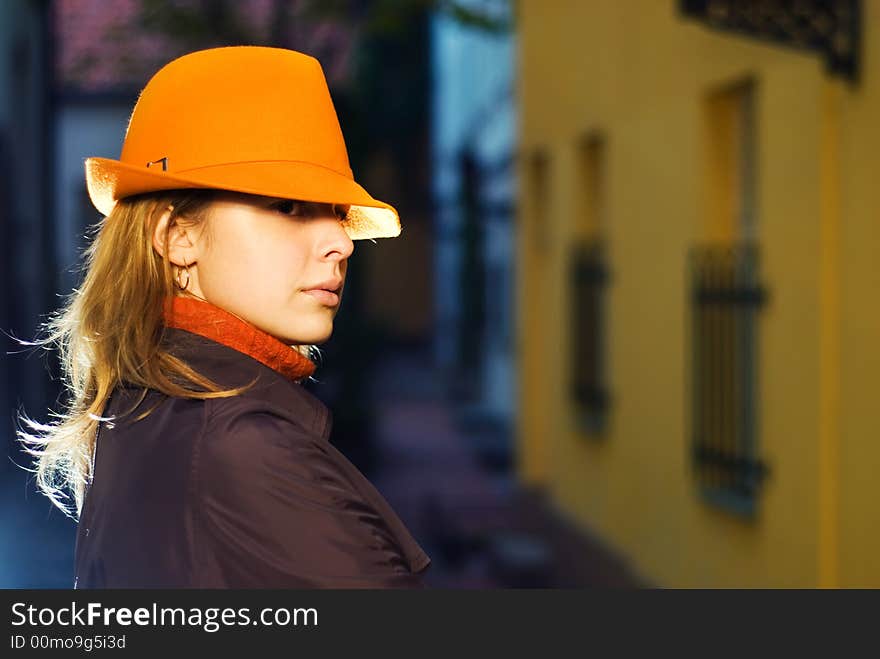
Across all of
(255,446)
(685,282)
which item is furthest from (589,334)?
Result: (255,446)

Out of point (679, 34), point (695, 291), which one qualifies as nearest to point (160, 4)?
point (679, 34)

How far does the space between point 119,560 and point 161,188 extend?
0.46 metres

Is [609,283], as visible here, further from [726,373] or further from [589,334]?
[726,373]

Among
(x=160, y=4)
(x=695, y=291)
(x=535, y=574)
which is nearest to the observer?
(x=695, y=291)

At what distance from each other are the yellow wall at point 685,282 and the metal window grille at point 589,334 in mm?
293

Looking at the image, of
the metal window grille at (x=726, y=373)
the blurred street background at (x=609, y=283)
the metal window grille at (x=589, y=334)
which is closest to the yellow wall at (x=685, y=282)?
the blurred street background at (x=609, y=283)

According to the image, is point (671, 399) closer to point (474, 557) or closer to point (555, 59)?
point (474, 557)

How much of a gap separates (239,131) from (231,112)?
0.08ft

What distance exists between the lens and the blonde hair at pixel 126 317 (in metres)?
1.76

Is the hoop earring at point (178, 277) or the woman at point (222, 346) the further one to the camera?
the hoop earring at point (178, 277)

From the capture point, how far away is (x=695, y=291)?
23.8ft

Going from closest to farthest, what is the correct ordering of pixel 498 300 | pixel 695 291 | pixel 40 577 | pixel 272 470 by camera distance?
pixel 272 470 → pixel 40 577 → pixel 695 291 → pixel 498 300

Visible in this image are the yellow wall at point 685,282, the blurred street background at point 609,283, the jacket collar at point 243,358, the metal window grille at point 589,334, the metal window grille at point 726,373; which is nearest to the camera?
the jacket collar at point 243,358

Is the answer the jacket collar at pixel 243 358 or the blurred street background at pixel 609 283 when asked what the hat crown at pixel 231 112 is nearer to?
the jacket collar at pixel 243 358
